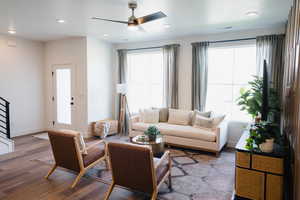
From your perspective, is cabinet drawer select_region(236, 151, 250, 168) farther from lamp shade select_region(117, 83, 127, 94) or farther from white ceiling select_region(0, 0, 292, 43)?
lamp shade select_region(117, 83, 127, 94)

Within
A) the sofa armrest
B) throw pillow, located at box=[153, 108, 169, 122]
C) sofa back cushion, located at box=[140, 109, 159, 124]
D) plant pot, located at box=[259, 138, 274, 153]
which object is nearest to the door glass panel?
sofa back cushion, located at box=[140, 109, 159, 124]

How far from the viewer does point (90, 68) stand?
5.77 metres

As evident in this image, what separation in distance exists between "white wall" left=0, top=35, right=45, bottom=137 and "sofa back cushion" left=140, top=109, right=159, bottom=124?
3449 millimetres

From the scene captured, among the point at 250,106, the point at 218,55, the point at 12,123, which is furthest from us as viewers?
the point at 12,123

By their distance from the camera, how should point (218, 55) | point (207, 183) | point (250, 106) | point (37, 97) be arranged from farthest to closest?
point (37, 97) < point (218, 55) < point (250, 106) < point (207, 183)

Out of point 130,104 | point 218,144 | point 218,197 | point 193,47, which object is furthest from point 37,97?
point 218,197

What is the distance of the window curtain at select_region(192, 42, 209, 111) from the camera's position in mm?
5242

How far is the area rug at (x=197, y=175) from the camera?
112 inches

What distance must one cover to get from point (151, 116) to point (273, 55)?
323cm

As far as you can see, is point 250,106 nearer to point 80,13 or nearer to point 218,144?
point 218,144

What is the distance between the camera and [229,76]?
5.18 m

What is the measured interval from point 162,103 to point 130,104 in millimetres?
1205

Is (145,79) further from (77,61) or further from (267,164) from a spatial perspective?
(267,164)

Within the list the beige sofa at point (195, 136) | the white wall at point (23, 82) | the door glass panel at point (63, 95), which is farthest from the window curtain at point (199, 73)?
the white wall at point (23, 82)
